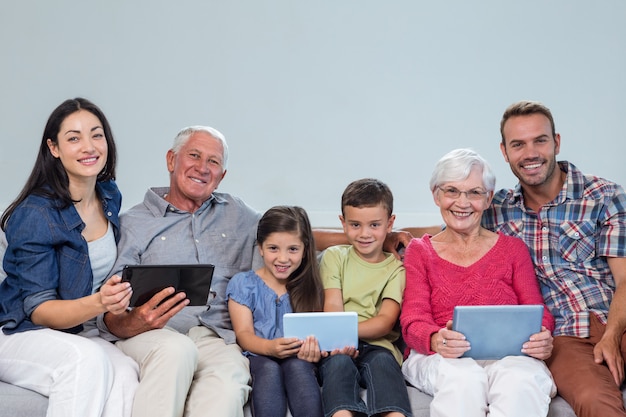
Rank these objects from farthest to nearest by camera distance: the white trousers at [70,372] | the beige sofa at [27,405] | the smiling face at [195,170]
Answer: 1. the smiling face at [195,170]
2. the beige sofa at [27,405]
3. the white trousers at [70,372]

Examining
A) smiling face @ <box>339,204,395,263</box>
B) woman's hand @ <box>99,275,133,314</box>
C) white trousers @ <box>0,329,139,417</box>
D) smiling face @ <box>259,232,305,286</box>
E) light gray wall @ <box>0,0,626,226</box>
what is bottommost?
white trousers @ <box>0,329,139,417</box>

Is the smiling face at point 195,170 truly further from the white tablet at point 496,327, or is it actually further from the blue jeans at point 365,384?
the white tablet at point 496,327

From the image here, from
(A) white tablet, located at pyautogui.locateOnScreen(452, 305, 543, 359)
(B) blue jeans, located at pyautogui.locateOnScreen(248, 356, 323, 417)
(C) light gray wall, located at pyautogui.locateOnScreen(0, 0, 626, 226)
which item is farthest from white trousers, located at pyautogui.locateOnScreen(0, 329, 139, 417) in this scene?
(C) light gray wall, located at pyautogui.locateOnScreen(0, 0, 626, 226)

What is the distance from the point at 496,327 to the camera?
96.4 inches

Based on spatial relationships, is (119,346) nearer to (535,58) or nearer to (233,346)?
(233,346)

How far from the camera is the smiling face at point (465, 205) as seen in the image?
8.99 ft

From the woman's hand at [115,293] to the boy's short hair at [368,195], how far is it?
90cm

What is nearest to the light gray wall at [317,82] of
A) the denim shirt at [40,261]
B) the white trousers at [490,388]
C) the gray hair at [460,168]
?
the gray hair at [460,168]

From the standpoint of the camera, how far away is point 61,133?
103 inches

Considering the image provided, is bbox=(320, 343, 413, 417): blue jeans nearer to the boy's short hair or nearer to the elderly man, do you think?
the elderly man

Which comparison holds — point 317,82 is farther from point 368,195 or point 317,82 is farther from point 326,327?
A: point 326,327

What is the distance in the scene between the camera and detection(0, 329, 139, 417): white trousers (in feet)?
7.23

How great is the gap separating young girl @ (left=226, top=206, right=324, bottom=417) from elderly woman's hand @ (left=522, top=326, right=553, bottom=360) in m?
0.69

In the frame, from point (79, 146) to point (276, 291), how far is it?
34.1 inches
